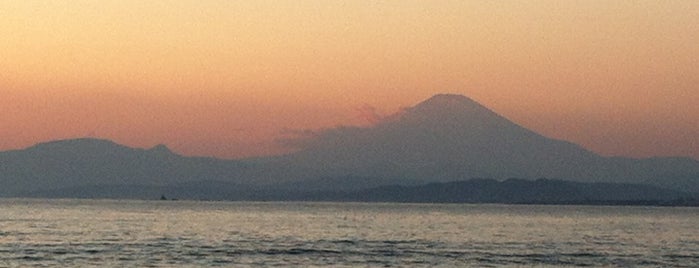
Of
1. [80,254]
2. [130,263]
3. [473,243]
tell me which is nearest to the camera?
[130,263]

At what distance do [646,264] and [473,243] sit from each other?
25790 mm

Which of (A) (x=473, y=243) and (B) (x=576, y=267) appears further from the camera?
(A) (x=473, y=243)

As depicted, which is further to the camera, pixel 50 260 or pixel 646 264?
pixel 646 264

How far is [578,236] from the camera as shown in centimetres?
13025

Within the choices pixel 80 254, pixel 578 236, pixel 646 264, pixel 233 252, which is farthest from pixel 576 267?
pixel 578 236

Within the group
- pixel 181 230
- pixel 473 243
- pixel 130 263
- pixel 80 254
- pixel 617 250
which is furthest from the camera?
pixel 181 230

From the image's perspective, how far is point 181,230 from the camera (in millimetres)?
130125

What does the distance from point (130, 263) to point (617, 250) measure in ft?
135

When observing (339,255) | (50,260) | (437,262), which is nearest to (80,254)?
(50,260)

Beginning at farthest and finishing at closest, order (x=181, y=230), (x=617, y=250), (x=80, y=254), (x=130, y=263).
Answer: (x=181, y=230), (x=617, y=250), (x=80, y=254), (x=130, y=263)

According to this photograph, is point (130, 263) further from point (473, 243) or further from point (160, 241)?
point (473, 243)

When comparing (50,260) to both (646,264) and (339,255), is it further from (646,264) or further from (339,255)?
(646,264)

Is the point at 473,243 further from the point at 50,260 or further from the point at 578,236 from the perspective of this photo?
the point at 50,260

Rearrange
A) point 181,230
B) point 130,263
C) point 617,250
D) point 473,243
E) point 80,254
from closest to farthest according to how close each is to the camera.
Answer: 1. point 130,263
2. point 80,254
3. point 617,250
4. point 473,243
5. point 181,230
